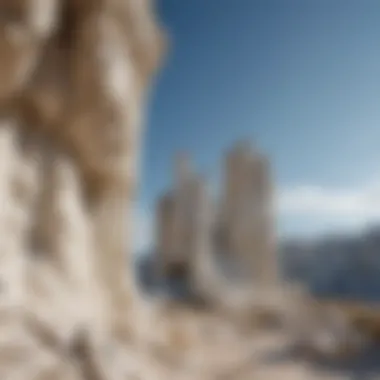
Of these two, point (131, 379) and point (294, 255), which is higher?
point (294, 255)

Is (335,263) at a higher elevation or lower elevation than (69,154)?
higher

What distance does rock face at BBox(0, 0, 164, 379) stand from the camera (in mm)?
5157

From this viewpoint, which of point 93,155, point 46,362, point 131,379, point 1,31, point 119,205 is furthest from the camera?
point 119,205

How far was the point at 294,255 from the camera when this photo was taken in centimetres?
4547

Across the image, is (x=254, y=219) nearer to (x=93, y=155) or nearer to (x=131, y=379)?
(x=93, y=155)

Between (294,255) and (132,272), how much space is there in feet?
130

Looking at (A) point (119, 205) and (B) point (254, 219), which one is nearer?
(A) point (119, 205)

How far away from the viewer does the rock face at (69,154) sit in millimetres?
5157

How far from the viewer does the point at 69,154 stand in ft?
20.9

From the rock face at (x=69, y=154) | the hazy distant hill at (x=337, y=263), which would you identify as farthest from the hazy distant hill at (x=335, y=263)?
the rock face at (x=69, y=154)

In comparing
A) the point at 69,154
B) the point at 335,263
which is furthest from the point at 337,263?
the point at 69,154

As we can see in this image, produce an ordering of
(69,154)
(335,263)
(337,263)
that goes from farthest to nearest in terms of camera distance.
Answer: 1. (335,263)
2. (337,263)
3. (69,154)

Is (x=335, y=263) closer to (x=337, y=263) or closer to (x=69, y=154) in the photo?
(x=337, y=263)

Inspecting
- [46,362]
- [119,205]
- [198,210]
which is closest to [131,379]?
[46,362]
